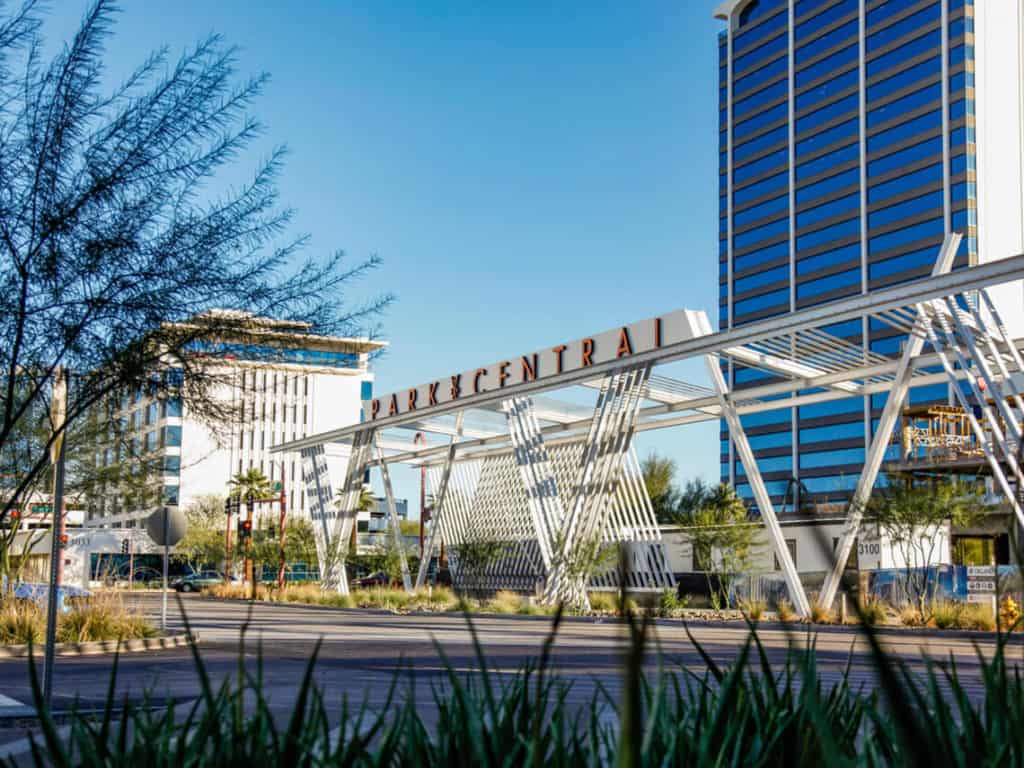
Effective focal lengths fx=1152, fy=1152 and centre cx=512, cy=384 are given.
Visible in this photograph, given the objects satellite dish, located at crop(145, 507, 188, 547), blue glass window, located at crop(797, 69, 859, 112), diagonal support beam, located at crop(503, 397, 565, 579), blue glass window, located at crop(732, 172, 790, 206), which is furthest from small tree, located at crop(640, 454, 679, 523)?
satellite dish, located at crop(145, 507, 188, 547)

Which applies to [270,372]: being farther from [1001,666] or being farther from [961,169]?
[961,169]

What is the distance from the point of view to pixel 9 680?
11578 millimetres

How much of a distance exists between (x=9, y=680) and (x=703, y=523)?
86.8 ft

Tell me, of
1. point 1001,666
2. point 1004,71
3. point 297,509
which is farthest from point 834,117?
point 1001,666

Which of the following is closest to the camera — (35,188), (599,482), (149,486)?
(35,188)

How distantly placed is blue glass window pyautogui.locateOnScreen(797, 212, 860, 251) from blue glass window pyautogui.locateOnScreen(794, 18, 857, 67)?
15213mm

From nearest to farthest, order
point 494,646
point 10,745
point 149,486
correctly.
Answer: point 10,745, point 494,646, point 149,486

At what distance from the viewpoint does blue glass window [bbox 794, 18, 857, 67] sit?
93.5 meters

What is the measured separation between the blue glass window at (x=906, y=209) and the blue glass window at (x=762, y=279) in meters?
9.55

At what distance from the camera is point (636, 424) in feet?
104

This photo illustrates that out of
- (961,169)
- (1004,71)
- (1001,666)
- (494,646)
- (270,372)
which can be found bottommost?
(494,646)

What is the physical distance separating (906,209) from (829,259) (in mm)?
8463

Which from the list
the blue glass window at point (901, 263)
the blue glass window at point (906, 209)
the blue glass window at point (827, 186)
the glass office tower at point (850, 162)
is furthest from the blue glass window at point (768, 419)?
the blue glass window at point (827, 186)

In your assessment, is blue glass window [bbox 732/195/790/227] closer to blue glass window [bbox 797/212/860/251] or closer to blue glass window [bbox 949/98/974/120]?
blue glass window [bbox 797/212/860/251]
